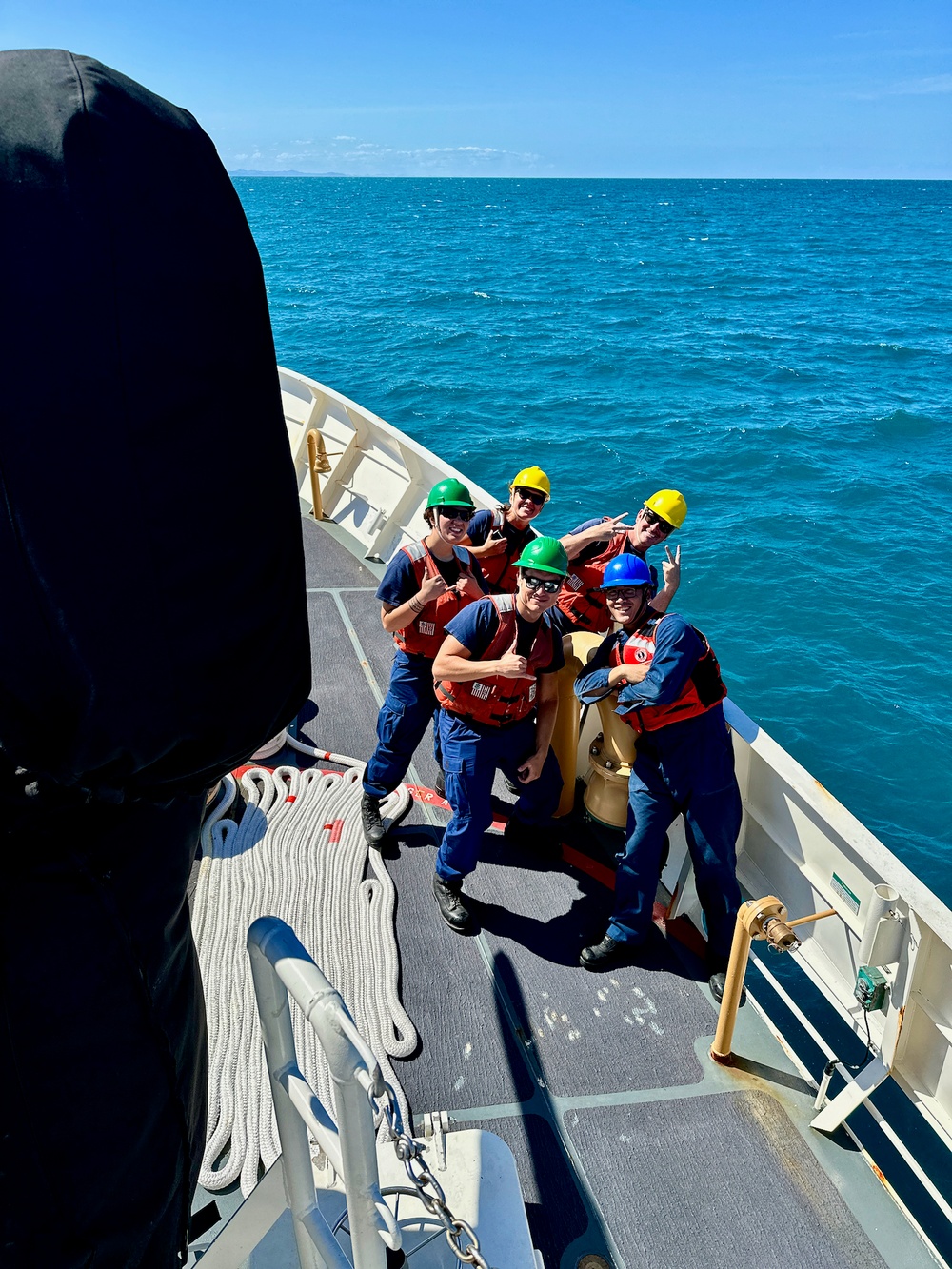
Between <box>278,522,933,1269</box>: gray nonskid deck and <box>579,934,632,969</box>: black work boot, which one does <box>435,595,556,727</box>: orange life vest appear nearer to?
<box>278,522,933,1269</box>: gray nonskid deck

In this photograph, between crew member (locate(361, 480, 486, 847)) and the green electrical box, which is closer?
the green electrical box

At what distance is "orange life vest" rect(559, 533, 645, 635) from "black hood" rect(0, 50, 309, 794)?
503cm

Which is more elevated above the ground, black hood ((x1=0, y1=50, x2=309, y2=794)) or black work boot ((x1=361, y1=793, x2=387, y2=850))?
black hood ((x1=0, y1=50, x2=309, y2=794))

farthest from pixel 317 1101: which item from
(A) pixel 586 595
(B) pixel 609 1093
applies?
(A) pixel 586 595

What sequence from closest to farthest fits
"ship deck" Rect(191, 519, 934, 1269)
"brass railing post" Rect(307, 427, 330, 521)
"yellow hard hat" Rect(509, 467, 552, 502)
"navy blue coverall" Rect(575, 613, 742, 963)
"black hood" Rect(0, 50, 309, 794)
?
1. "black hood" Rect(0, 50, 309, 794)
2. "ship deck" Rect(191, 519, 934, 1269)
3. "navy blue coverall" Rect(575, 613, 742, 963)
4. "yellow hard hat" Rect(509, 467, 552, 502)
5. "brass railing post" Rect(307, 427, 330, 521)

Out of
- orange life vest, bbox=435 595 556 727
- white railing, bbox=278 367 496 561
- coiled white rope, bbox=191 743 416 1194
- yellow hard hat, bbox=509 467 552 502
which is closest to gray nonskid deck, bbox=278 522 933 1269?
coiled white rope, bbox=191 743 416 1194

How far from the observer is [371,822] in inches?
194

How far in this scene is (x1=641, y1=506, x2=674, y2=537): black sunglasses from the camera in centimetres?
511

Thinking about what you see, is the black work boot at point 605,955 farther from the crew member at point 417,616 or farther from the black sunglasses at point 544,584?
the black sunglasses at point 544,584

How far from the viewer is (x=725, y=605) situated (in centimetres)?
1431

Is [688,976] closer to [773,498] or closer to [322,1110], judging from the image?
[322,1110]

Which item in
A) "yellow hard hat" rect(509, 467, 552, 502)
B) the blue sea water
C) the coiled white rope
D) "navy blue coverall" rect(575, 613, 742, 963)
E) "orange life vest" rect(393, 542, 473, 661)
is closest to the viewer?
the coiled white rope

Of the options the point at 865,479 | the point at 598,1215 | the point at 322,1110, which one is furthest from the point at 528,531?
the point at 865,479

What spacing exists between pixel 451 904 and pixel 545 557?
1.70 metres
